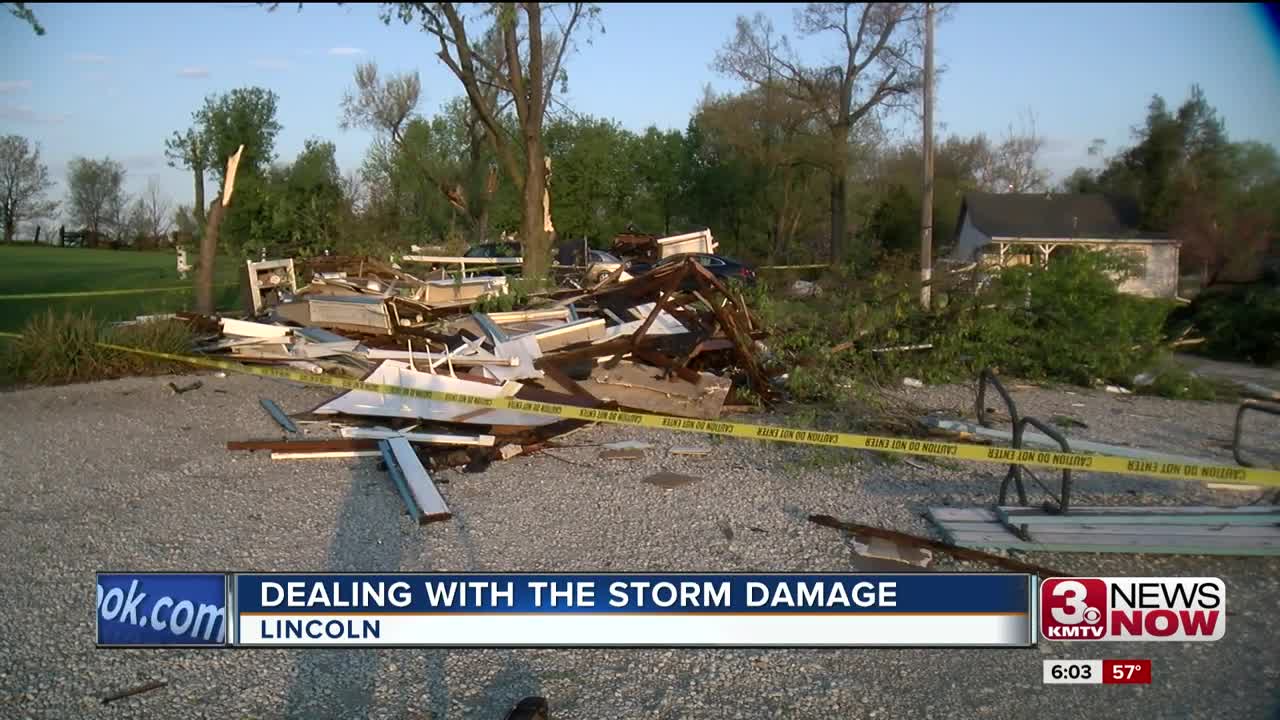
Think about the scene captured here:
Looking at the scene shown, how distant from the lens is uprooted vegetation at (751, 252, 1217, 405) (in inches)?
441

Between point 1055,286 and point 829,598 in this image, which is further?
point 1055,286

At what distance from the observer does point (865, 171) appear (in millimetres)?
40938

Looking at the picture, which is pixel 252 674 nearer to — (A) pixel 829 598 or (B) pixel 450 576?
(B) pixel 450 576

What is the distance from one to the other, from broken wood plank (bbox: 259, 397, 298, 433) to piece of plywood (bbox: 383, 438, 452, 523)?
1525mm

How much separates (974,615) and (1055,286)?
8.21 m

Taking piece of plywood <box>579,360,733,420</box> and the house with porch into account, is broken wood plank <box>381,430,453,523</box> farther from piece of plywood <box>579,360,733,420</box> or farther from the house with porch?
the house with porch

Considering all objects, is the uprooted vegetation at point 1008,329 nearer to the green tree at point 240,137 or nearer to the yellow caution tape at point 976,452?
the yellow caution tape at point 976,452

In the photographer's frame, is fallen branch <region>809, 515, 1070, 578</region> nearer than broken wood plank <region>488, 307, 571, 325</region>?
Yes

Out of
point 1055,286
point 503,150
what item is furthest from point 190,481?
point 503,150

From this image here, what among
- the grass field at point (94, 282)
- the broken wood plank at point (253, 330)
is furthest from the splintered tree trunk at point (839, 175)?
the broken wood plank at point (253, 330)

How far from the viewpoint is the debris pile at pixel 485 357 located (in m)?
7.77

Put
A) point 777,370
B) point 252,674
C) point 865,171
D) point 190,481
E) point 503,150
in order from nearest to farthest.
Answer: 1. point 252,674
2. point 190,481
3. point 777,370
4. point 503,150
5. point 865,171

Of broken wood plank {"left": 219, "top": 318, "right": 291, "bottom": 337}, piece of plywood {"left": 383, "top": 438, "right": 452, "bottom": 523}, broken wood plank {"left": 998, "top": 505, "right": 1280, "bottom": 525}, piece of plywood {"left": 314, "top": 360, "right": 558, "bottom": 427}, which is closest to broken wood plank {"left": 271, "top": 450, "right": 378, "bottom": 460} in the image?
piece of plywood {"left": 383, "top": 438, "right": 452, "bottom": 523}

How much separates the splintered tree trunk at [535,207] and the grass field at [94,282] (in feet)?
19.1
